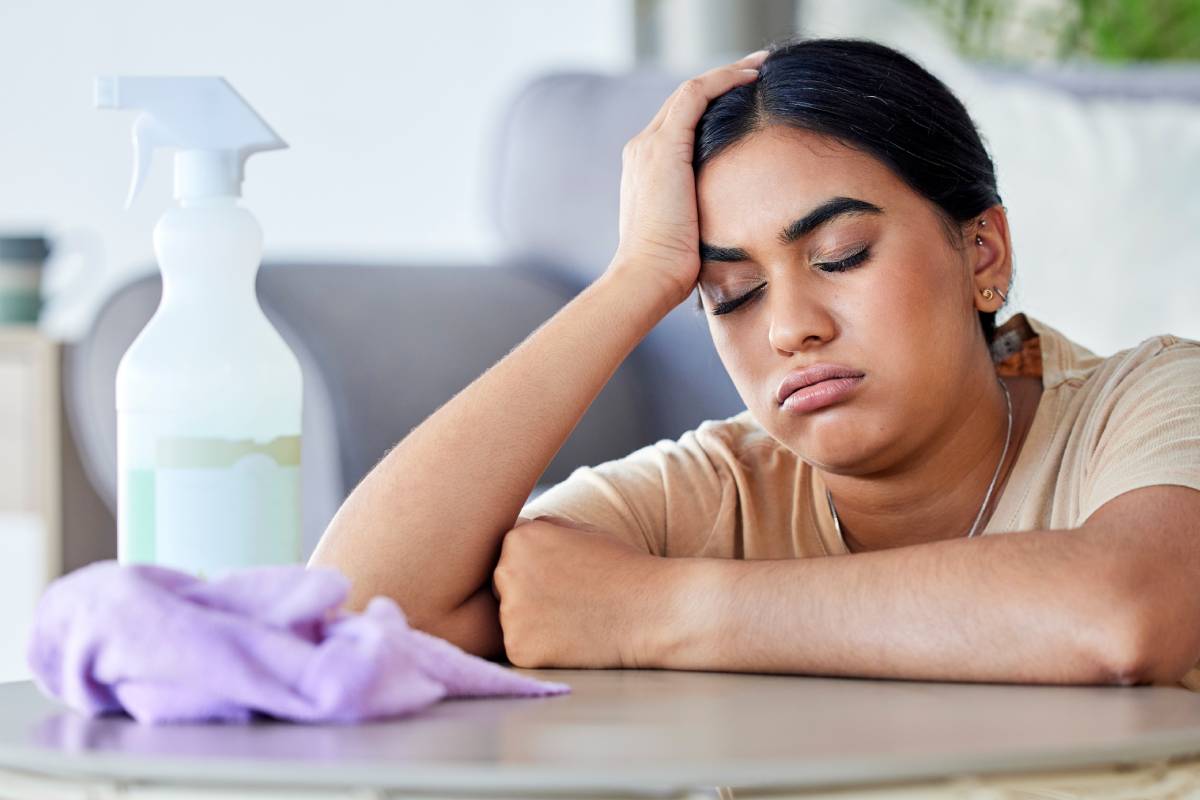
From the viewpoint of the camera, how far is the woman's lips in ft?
3.76

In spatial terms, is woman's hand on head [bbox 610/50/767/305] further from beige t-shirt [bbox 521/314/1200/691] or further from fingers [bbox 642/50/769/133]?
beige t-shirt [bbox 521/314/1200/691]

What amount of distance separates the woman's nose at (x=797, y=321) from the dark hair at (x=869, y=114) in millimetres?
142

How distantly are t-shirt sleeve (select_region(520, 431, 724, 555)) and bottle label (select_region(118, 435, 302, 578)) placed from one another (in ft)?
0.99

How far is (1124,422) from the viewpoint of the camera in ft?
3.64

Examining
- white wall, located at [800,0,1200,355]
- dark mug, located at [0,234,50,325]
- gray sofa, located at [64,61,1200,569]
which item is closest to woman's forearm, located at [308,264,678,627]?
gray sofa, located at [64,61,1200,569]

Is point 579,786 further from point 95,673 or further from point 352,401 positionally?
point 352,401

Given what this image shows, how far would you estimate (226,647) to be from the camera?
710 mm

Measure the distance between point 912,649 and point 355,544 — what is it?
410 millimetres

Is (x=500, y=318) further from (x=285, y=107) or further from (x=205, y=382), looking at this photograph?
(x=285, y=107)

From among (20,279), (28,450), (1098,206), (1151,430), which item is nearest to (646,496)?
(1151,430)

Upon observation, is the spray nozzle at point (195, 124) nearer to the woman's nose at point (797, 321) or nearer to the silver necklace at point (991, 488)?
the woman's nose at point (797, 321)

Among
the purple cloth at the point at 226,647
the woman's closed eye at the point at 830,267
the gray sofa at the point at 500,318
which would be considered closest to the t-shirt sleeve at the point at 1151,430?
the woman's closed eye at the point at 830,267

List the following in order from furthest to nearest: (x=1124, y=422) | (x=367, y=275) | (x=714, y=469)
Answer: (x=367, y=275) → (x=714, y=469) → (x=1124, y=422)

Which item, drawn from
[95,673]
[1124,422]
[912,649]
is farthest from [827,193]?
[95,673]
